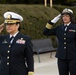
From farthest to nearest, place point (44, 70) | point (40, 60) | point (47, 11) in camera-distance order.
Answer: point (47, 11)
point (40, 60)
point (44, 70)

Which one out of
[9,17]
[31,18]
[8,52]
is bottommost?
[31,18]

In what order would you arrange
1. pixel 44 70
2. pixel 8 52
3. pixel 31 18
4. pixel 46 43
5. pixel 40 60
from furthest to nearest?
pixel 31 18
pixel 46 43
pixel 40 60
pixel 44 70
pixel 8 52

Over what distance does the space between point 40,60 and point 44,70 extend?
2.02 meters

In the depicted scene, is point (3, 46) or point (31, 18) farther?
point (31, 18)

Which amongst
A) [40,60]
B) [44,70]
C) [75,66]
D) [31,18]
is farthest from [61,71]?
[31,18]

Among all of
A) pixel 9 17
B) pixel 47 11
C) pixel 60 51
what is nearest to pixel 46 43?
pixel 47 11

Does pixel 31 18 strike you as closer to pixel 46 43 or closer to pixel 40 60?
pixel 46 43

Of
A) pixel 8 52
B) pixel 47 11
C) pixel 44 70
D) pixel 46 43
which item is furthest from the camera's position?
pixel 47 11

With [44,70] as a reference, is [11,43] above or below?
above

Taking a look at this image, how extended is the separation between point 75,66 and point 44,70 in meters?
4.25

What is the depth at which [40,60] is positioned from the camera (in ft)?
40.0

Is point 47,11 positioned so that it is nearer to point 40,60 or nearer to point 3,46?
point 40,60

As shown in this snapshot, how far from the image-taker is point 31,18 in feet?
46.2

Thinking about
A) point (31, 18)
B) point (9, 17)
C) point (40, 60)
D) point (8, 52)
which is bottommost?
point (40, 60)
